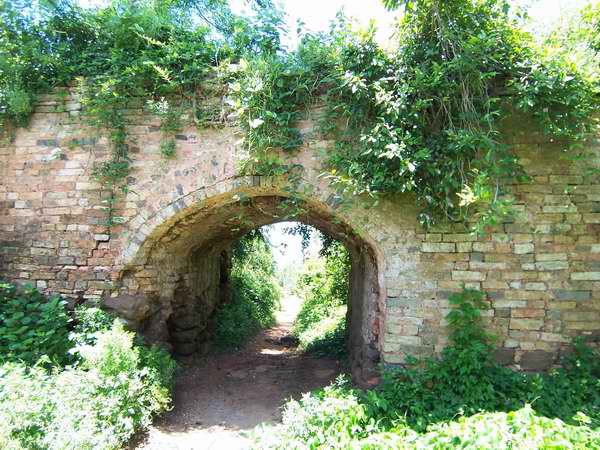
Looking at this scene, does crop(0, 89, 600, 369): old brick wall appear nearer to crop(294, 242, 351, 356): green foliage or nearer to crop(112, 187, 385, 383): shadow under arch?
crop(112, 187, 385, 383): shadow under arch

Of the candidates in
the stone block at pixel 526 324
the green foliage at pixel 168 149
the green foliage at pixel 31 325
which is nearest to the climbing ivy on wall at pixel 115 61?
the green foliage at pixel 168 149

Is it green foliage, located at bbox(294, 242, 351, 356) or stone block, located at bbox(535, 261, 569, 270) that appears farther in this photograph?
green foliage, located at bbox(294, 242, 351, 356)

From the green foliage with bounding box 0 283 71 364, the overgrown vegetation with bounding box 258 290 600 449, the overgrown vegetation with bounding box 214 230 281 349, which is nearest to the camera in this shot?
the overgrown vegetation with bounding box 258 290 600 449

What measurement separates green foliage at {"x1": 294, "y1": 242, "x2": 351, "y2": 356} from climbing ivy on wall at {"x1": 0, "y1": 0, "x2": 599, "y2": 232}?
419 centimetres

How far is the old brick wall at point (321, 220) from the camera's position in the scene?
13.8ft

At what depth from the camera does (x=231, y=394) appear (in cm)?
554

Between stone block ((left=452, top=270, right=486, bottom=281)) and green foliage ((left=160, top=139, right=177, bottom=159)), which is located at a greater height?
green foliage ((left=160, top=139, right=177, bottom=159))

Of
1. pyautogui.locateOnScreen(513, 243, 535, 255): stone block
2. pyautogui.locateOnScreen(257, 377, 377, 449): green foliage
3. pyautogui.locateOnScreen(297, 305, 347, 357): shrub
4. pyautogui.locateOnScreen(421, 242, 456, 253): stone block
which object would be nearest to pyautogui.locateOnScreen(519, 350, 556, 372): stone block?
pyautogui.locateOnScreen(513, 243, 535, 255): stone block

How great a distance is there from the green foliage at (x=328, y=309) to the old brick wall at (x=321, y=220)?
7.25 feet

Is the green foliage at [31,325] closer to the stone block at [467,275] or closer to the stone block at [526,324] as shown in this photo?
the stone block at [467,275]

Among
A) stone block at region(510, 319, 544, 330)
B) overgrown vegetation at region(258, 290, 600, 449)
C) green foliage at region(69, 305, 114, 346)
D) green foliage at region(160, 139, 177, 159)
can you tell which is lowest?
overgrown vegetation at region(258, 290, 600, 449)

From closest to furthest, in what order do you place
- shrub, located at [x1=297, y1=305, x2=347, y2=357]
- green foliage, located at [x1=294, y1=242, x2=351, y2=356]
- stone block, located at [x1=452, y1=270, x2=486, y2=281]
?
stone block, located at [x1=452, y1=270, x2=486, y2=281], shrub, located at [x1=297, y1=305, x2=347, y2=357], green foliage, located at [x1=294, y1=242, x2=351, y2=356]

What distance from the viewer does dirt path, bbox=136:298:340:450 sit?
164 inches

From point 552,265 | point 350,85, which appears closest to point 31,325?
point 350,85
